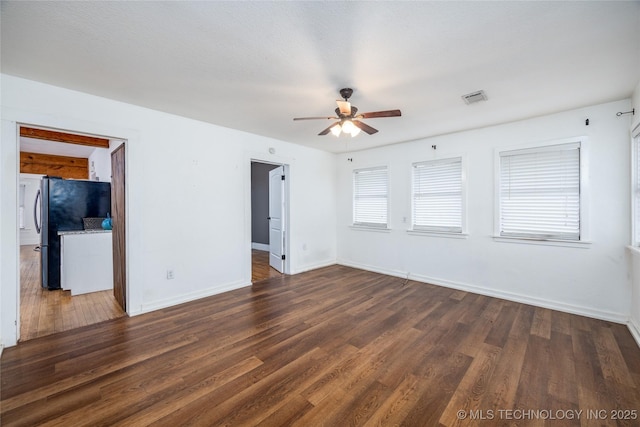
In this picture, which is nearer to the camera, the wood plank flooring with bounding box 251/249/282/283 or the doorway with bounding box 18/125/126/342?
the doorway with bounding box 18/125/126/342

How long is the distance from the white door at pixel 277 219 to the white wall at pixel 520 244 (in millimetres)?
1700

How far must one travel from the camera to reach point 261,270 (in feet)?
18.1

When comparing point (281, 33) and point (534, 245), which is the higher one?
point (281, 33)

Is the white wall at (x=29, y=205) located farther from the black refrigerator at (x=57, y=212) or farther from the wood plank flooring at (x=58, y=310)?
the black refrigerator at (x=57, y=212)

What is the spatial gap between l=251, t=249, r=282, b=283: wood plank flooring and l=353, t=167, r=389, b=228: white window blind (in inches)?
79.2

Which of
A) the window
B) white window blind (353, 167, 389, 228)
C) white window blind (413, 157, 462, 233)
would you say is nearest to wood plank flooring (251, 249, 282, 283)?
white window blind (353, 167, 389, 228)

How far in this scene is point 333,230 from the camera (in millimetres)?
6070

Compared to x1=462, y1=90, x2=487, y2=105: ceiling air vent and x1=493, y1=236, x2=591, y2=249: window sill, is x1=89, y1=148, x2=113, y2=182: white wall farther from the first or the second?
x1=493, y1=236, x2=591, y2=249: window sill

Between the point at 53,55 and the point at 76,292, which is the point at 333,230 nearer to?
the point at 76,292

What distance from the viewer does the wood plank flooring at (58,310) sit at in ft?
9.61

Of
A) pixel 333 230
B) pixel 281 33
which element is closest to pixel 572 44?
pixel 281 33

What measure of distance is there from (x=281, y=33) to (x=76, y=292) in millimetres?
4697

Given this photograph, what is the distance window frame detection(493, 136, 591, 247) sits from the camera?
10.7ft

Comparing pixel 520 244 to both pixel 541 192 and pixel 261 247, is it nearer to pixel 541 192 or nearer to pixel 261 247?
pixel 541 192
